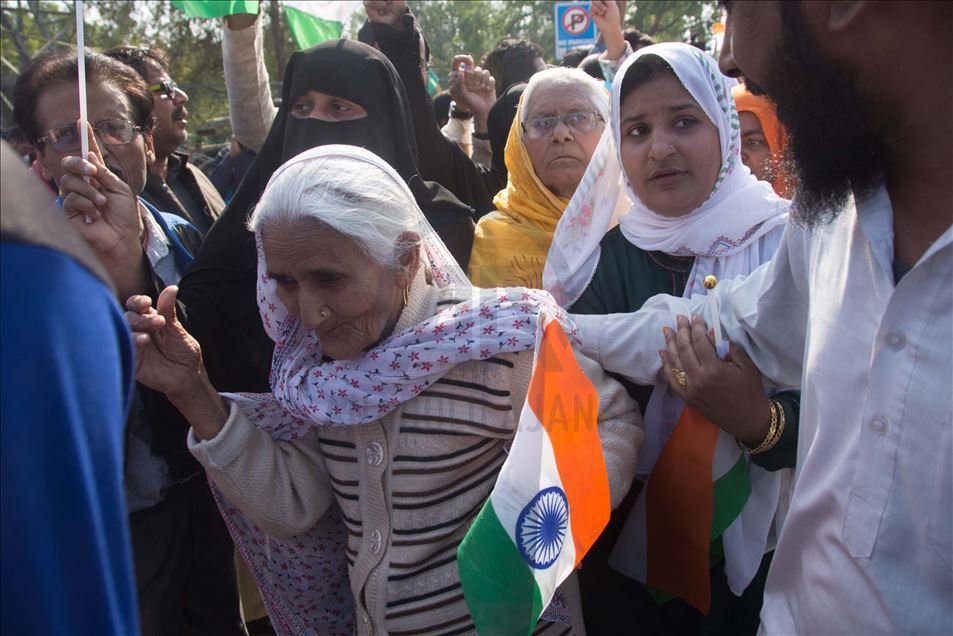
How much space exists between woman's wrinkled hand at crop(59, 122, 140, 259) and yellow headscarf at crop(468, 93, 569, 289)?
1.26 m

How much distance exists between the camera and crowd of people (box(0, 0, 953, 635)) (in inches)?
31.1

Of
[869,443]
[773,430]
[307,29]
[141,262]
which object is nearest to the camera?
[869,443]

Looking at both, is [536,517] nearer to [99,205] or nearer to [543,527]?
[543,527]

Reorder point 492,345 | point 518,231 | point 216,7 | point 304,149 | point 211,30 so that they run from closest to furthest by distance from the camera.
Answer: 1. point 492,345
2. point 304,149
3. point 518,231
4. point 216,7
5. point 211,30

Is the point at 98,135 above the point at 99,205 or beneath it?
above

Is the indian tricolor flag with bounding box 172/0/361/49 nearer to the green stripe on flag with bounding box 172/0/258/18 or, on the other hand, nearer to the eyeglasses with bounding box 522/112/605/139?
the green stripe on flag with bounding box 172/0/258/18

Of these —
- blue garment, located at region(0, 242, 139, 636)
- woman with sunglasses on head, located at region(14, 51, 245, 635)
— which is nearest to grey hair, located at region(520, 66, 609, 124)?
woman with sunglasses on head, located at region(14, 51, 245, 635)

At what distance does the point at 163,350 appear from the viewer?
186cm

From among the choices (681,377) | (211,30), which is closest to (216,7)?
(681,377)

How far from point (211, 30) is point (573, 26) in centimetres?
1371

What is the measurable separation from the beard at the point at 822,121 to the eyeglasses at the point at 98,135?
2.11 m

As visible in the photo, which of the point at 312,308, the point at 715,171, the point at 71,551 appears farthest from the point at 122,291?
the point at 715,171

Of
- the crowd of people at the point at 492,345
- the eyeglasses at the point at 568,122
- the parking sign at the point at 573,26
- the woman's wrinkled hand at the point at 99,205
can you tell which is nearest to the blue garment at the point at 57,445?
the crowd of people at the point at 492,345

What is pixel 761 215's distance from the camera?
2.18 meters
